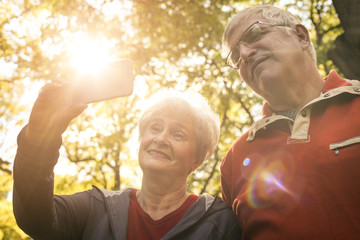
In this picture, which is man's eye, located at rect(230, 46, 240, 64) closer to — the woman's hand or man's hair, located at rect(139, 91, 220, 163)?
man's hair, located at rect(139, 91, 220, 163)

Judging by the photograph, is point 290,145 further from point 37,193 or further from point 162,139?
point 37,193

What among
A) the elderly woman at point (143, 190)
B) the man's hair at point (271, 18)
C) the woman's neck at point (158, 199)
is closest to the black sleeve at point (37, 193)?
the elderly woman at point (143, 190)

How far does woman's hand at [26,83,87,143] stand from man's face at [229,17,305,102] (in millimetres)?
1512

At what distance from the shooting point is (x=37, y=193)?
1641 mm

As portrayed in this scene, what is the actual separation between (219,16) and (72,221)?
632 cm

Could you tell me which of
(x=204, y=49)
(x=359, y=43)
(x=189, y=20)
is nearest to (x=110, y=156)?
(x=204, y=49)

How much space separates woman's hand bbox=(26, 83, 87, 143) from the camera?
1.55 meters

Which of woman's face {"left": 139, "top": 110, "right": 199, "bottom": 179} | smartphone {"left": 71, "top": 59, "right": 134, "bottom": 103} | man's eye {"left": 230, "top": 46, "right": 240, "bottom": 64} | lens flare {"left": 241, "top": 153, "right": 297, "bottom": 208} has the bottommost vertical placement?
lens flare {"left": 241, "top": 153, "right": 297, "bottom": 208}

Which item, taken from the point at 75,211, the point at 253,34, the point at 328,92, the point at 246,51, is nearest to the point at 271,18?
the point at 253,34

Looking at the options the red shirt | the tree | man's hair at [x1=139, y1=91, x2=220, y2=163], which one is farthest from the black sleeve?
the tree

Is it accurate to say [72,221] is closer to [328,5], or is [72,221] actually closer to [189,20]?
[189,20]

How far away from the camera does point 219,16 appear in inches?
280

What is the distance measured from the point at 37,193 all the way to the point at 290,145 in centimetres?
165

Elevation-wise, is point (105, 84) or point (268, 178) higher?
point (105, 84)
